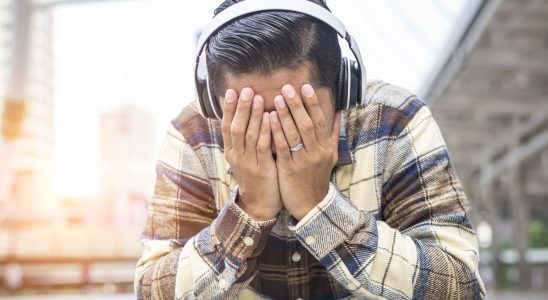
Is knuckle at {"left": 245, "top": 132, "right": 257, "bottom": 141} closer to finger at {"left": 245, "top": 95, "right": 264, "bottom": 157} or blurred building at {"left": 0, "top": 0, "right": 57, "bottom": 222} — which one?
finger at {"left": 245, "top": 95, "right": 264, "bottom": 157}

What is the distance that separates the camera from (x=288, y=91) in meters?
1.50

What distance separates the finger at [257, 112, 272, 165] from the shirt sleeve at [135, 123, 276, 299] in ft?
0.43

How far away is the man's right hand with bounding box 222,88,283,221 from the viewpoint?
1505mm

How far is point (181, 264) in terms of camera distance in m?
1.70

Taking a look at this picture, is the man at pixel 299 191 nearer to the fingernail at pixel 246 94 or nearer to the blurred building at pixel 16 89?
the fingernail at pixel 246 94

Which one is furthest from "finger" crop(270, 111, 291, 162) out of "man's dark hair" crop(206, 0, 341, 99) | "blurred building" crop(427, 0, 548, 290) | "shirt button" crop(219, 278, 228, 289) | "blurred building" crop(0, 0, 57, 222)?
"blurred building" crop(0, 0, 57, 222)

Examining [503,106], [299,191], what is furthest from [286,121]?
[503,106]

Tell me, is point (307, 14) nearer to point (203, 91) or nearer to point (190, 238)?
point (203, 91)

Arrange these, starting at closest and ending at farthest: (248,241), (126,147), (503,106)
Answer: (248,241) → (503,106) → (126,147)

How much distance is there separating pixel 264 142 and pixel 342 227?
25 cm

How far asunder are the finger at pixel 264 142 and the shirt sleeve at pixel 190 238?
132 mm

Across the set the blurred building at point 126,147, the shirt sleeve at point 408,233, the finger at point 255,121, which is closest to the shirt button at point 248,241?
the shirt sleeve at point 408,233

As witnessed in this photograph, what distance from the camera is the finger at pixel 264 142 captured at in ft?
4.94

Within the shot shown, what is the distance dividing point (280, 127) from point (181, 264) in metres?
0.42
